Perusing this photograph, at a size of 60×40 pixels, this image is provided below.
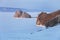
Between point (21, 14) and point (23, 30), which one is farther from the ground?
point (21, 14)

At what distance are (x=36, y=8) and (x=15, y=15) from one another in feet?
0.80

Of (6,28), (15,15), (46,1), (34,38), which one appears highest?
(46,1)

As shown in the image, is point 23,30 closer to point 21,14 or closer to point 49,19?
point 21,14

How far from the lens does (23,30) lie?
1.43 m

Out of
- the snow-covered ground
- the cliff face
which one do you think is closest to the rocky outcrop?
the snow-covered ground

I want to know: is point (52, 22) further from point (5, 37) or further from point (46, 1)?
point (5, 37)

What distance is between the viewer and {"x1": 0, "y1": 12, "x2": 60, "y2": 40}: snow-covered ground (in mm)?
1405

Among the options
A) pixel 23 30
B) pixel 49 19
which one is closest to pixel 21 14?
pixel 23 30

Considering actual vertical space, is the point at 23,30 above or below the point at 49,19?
below

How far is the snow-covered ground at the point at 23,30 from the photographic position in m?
1.41

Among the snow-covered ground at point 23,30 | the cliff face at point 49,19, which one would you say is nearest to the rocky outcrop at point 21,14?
the snow-covered ground at point 23,30

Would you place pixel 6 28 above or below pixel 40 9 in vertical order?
below

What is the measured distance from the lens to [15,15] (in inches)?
56.5

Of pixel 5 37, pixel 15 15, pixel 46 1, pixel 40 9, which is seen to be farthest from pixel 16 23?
pixel 46 1
